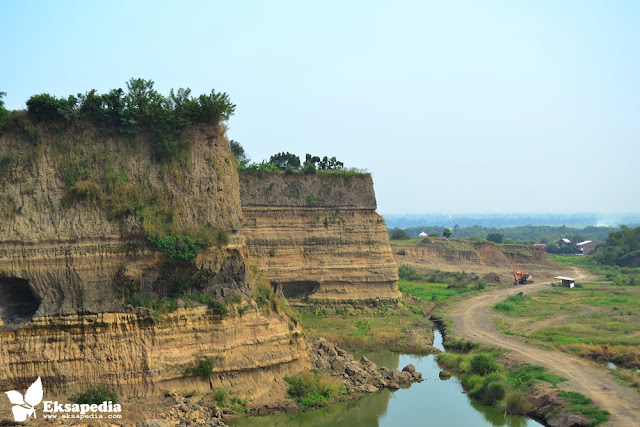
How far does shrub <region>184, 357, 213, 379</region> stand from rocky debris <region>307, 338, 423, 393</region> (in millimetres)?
5154

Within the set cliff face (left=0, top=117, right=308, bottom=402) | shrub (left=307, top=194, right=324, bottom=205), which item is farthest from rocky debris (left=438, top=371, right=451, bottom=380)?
shrub (left=307, top=194, right=324, bottom=205)

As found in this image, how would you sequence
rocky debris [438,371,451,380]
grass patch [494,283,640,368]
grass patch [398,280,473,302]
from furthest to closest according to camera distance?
grass patch [398,280,473,302] < grass patch [494,283,640,368] < rocky debris [438,371,451,380]

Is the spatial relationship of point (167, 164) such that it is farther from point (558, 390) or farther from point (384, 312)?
point (384, 312)

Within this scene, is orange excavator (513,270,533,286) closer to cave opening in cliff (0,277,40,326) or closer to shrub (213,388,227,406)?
shrub (213,388,227,406)

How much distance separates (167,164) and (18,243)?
4.70 meters

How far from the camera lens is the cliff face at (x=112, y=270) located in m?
16.9

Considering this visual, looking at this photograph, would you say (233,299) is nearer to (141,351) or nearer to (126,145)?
(141,351)

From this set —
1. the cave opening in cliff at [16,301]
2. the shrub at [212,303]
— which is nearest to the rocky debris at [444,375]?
the shrub at [212,303]

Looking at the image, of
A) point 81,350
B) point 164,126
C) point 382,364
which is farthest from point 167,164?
point 382,364

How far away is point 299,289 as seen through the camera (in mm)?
36719

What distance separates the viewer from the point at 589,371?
24547 mm

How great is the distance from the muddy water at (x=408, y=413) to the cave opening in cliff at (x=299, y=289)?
13.2 metres

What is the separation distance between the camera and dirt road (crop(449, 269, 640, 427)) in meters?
20.0

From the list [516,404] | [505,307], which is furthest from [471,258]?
[516,404]
